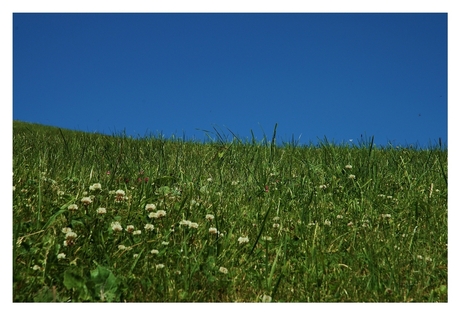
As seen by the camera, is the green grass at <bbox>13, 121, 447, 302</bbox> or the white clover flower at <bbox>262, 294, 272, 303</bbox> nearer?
the white clover flower at <bbox>262, 294, 272, 303</bbox>

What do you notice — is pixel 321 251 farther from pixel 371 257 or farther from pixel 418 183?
pixel 418 183

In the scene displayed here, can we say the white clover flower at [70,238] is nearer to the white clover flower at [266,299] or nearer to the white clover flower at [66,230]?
the white clover flower at [66,230]

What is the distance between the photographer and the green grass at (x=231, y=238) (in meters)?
3.14

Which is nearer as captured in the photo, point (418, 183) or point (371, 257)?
point (371, 257)

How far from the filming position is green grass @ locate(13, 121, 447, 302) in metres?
3.14

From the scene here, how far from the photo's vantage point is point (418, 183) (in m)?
5.55

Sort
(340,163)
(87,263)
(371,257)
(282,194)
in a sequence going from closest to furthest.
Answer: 1. (87,263)
2. (371,257)
3. (282,194)
4. (340,163)

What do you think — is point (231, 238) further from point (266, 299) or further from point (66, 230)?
point (66, 230)

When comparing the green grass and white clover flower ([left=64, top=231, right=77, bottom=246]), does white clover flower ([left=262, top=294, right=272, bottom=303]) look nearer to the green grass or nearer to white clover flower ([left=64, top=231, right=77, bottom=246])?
the green grass

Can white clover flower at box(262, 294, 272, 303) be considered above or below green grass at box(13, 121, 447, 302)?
below

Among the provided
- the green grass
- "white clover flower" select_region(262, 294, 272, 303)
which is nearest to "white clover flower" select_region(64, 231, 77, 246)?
the green grass
